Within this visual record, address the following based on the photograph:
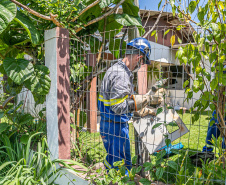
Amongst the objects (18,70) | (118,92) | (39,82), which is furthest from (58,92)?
(118,92)

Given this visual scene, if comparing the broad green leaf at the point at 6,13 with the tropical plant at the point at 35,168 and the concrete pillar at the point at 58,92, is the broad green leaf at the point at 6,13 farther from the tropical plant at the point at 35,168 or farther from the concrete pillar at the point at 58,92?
the tropical plant at the point at 35,168

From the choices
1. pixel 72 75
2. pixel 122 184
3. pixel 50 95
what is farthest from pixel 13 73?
pixel 122 184

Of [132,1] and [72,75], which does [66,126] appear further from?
[132,1]

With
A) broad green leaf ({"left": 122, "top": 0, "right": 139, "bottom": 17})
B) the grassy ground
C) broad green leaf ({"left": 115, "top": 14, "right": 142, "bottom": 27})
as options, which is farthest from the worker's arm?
broad green leaf ({"left": 122, "top": 0, "right": 139, "bottom": 17})

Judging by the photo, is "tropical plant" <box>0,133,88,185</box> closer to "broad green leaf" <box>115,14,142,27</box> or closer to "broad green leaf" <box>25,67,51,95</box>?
"broad green leaf" <box>25,67,51,95</box>

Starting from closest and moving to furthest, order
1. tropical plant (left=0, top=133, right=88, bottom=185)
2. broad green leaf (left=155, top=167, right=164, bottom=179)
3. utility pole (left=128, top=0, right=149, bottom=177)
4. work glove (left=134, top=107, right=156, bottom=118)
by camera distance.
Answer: broad green leaf (left=155, top=167, right=164, bottom=179), tropical plant (left=0, top=133, right=88, bottom=185), work glove (left=134, top=107, right=156, bottom=118), utility pole (left=128, top=0, right=149, bottom=177)

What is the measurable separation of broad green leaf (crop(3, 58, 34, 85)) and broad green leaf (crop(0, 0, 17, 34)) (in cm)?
60

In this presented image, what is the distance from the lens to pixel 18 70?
253cm

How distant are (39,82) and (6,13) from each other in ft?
2.79

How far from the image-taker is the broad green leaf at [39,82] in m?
2.61

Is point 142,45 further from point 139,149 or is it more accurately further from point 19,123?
point 19,123

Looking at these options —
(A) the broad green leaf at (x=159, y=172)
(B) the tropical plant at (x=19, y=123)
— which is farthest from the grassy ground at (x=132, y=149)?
(B) the tropical plant at (x=19, y=123)

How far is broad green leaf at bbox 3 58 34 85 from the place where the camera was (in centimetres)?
247

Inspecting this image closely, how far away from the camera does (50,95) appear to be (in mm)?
2705
